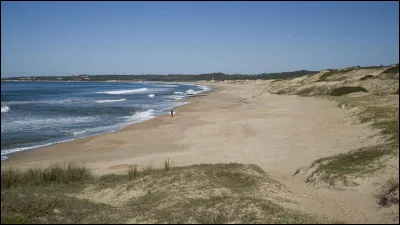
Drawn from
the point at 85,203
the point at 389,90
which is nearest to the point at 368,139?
the point at 85,203

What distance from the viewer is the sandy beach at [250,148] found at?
991 centimetres

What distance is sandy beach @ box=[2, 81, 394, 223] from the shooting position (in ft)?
32.5

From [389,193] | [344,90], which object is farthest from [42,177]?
[344,90]

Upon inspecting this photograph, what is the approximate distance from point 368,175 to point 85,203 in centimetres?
792

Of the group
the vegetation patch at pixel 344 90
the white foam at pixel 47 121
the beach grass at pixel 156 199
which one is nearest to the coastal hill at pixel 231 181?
the beach grass at pixel 156 199

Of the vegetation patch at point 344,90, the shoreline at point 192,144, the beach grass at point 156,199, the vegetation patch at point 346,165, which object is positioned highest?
the vegetation patch at point 344,90

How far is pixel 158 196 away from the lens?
32.6ft

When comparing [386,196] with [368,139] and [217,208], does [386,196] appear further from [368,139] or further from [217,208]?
[368,139]

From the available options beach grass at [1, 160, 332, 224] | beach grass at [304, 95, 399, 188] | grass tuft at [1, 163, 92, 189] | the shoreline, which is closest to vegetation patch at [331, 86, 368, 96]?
the shoreline

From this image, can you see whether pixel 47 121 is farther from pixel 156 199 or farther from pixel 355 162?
pixel 355 162

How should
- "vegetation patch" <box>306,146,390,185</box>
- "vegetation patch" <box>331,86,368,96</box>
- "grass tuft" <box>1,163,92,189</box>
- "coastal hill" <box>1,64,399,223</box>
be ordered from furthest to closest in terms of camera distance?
1. "vegetation patch" <box>331,86,368,96</box>
2. "grass tuft" <box>1,163,92,189</box>
3. "vegetation patch" <box>306,146,390,185</box>
4. "coastal hill" <box>1,64,399,223</box>

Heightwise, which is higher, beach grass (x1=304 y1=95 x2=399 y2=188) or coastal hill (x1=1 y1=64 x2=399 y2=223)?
beach grass (x1=304 y1=95 x2=399 y2=188)

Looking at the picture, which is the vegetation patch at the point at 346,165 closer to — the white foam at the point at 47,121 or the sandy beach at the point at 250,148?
the sandy beach at the point at 250,148

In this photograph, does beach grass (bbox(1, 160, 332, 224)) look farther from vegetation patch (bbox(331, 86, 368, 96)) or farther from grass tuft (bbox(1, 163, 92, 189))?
vegetation patch (bbox(331, 86, 368, 96))
